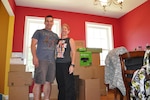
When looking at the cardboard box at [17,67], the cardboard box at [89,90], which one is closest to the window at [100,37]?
the cardboard box at [89,90]

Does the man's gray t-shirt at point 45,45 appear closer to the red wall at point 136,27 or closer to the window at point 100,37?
the window at point 100,37

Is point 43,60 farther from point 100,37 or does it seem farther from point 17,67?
point 100,37

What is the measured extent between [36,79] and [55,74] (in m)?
0.33

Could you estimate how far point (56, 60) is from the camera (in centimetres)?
234

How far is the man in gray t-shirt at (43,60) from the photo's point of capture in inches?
83.8

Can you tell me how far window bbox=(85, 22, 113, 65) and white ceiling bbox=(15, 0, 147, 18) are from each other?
1.55 feet

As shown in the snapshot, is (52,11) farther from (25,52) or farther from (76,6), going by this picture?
(25,52)

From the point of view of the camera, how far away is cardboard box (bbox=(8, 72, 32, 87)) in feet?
9.95

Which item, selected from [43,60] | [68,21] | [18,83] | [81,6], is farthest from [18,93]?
[81,6]

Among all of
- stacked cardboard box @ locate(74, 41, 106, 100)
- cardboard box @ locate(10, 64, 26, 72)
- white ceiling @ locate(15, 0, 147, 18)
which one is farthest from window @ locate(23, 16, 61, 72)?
stacked cardboard box @ locate(74, 41, 106, 100)

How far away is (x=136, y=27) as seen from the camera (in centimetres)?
442

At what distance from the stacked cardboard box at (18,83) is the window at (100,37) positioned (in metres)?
2.35

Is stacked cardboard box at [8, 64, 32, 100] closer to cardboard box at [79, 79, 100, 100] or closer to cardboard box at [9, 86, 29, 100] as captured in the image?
cardboard box at [9, 86, 29, 100]

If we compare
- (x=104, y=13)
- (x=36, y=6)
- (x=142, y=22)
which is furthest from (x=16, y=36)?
(x=142, y=22)
